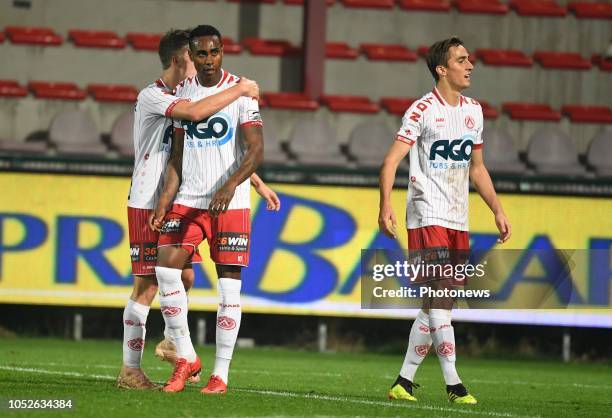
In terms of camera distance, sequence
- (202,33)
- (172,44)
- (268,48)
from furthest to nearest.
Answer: (268,48) → (172,44) → (202,33)

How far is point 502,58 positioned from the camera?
17078 millimetres

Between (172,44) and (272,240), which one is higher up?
(172,44)

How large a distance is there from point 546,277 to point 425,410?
3.72 metres

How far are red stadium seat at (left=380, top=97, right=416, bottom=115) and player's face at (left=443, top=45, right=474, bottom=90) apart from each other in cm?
872

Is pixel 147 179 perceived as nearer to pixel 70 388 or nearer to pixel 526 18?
Result: pixel 70 388

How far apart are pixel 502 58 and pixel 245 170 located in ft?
36.2

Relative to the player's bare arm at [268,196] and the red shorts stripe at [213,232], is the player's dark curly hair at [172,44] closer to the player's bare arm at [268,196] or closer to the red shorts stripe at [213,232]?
the player's bare arm at [268,196]

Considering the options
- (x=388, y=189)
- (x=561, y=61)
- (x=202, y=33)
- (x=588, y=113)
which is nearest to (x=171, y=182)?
(x=202, y=33)

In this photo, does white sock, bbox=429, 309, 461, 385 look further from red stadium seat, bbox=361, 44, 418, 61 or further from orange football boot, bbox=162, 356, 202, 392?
red stadium seat, bbox=361, 44, 418, 61

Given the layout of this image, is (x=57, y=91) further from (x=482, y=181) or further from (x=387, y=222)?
(x=387, y=222)

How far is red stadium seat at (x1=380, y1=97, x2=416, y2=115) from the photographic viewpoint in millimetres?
16016

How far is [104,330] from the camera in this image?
1278 centimetres

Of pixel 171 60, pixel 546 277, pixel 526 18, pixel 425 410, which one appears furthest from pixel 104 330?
pixel 526 18

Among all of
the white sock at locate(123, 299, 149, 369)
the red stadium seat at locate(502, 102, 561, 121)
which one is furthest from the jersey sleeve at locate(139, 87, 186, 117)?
the red stadium seat at locate(502, 102, 561, 121)
